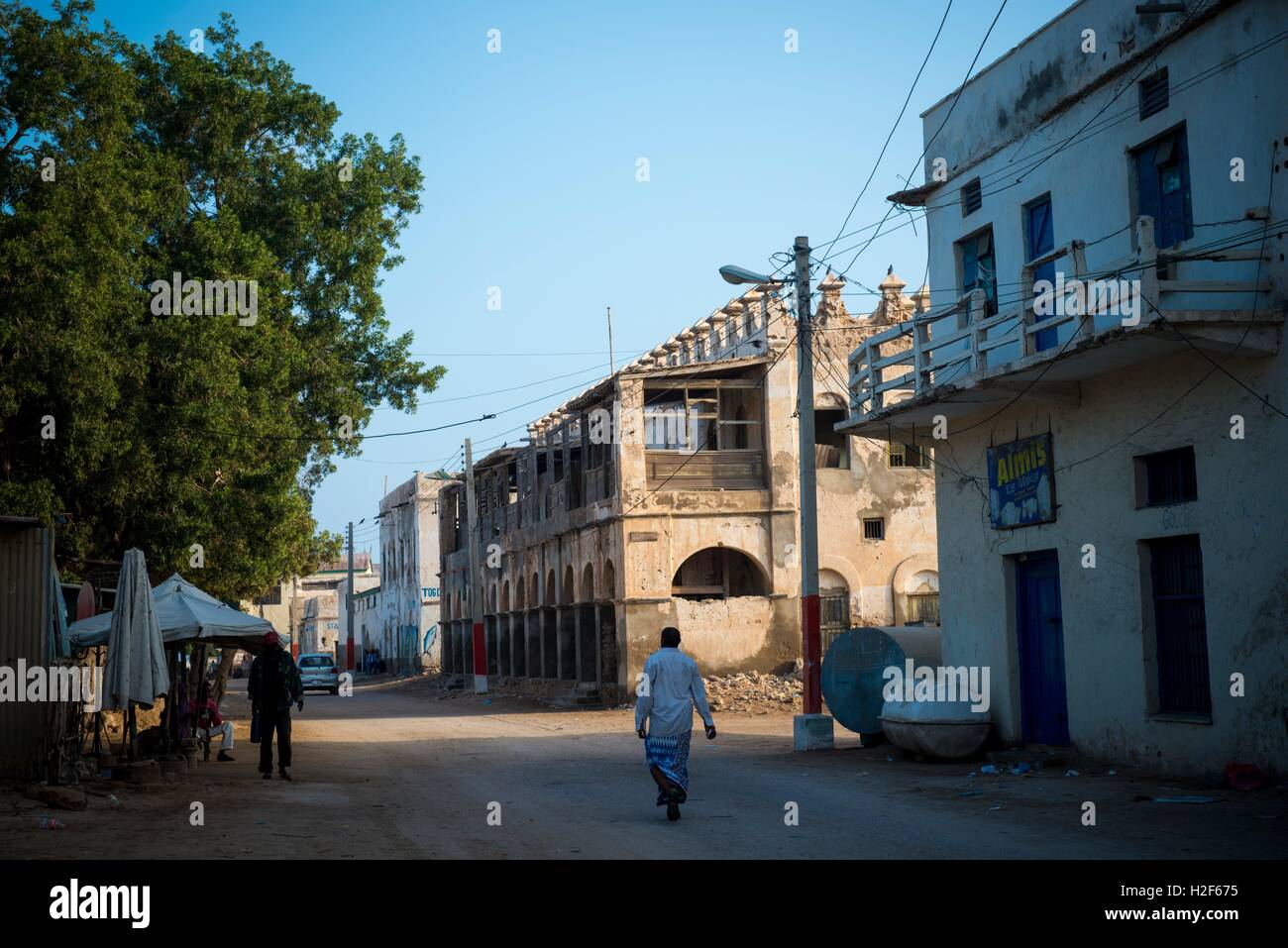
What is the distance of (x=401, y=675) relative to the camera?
72.8 m

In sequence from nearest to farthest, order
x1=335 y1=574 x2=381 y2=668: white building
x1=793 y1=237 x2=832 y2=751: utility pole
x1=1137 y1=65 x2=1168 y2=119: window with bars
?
1. x1=1137 y1=65 x2=1168 y2=119: window with bars
2. x1=793 y1=237 x2=832 y2=751: utility pole
3. x1=335 y1=574 x2=381 y2=668: white building

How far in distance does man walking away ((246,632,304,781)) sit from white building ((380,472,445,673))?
5151 cm

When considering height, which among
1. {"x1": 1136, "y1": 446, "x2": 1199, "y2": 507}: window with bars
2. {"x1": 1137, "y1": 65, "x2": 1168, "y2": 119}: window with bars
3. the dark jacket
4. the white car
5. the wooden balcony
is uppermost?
{"x1": 1137, "y1": 65, "x2": 1168, "y2": 119}: window with bars

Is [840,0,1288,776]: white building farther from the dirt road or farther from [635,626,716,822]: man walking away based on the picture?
[635,626,716,822]: man walking away

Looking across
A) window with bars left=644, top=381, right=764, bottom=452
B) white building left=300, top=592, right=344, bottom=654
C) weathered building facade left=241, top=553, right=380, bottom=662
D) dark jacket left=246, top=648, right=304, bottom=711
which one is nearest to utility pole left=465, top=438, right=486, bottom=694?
window with bars left=644, top=381, right=764, bottom=452

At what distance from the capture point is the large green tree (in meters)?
19.5

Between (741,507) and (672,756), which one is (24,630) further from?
(741,507)

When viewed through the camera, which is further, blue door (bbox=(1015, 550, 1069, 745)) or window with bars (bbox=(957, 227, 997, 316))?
window with bars (bbox=(957, 227, 997, 316))

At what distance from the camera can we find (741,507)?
34625 millimetres

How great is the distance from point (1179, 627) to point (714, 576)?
21817 millimetres

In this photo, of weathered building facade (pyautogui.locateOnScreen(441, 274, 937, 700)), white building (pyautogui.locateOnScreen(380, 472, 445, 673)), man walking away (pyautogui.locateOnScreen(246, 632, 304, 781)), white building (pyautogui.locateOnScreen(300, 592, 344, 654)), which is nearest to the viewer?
man walking away (pyautogui.locateOnScreen(246, 632, 304, 781))

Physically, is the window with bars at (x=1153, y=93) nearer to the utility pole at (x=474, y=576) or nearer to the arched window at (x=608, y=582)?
the arched window at (x=608, y=582)

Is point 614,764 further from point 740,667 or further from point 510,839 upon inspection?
point 740,667
